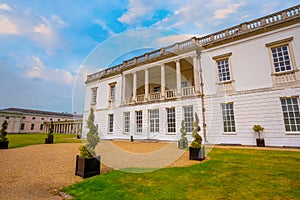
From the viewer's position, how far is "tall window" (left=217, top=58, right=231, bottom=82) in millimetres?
11084

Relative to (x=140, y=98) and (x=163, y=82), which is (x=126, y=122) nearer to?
(x=140, y=98)

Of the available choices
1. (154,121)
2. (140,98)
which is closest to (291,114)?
(154,121)

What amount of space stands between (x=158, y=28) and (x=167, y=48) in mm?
10443

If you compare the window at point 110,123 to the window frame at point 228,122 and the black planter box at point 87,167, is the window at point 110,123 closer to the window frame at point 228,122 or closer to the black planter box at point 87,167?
the window frame at point 228,122

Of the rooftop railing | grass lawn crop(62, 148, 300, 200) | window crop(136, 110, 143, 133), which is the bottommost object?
grass lawn crop(62, 148, 300, 200)

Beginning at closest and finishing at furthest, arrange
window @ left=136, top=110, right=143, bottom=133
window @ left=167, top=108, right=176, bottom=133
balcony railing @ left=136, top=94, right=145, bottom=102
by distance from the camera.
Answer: window @ left=167, top=108, right=176, bottom=133
window @ left=136, top=110, right=143, bottom=133
balcony railing @ left=136, top=94, right=145, bottom=102

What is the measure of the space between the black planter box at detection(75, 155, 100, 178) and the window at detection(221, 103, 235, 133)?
921 centimetres

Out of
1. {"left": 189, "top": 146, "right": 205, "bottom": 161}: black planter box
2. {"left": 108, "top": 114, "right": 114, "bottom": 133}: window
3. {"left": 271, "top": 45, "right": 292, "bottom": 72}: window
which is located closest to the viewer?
{"left": 189, "top": 146, "right": 205, "bottom": 161}: black planter box

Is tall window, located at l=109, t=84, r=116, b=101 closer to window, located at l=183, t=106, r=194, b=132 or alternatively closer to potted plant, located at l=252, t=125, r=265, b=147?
window, located at l=183, t=106, r=194, b=132

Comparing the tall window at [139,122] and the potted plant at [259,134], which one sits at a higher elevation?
the tall window at [139,122]

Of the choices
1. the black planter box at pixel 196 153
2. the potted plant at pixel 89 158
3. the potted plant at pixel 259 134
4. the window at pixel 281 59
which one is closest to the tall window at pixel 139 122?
the black planter box at pixel 196 153

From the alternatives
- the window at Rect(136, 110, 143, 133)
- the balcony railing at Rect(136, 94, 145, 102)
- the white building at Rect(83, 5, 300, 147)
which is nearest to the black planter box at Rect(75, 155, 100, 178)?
the white building at Rect(83, 5, 300, 147)

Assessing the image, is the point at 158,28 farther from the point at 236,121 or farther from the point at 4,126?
the point at 4,126

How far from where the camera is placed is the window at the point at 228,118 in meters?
10.4
